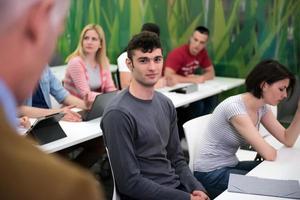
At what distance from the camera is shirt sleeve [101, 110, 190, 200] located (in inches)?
79.0

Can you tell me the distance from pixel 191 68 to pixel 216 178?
7.99 feet

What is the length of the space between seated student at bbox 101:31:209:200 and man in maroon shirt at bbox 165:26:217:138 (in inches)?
80.8

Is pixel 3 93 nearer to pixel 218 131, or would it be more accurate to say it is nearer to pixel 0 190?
pixel 0 190

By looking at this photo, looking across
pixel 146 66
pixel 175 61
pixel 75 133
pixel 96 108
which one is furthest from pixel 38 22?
pixel 175 61

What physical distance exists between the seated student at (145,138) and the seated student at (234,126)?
0.77 feet

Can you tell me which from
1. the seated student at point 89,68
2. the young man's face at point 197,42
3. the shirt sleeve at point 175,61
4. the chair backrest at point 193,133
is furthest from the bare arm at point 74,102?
the young man's face at point 197,42

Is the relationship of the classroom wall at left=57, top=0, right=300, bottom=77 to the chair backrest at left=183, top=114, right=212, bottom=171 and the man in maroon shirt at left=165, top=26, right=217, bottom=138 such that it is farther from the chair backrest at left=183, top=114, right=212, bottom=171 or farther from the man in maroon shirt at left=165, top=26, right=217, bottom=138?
the chair backrest at left=183, top=114, right=212, bottom=171

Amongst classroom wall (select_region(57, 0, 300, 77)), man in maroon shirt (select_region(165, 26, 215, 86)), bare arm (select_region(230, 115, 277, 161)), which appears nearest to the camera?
bare arm (select_region(230, 115, 277, 161))

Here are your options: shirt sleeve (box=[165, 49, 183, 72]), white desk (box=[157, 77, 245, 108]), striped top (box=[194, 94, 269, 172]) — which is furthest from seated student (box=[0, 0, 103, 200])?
shirt sleeve (box=[165, 49, 183, 72])

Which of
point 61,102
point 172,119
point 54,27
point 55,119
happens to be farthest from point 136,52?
point 54,27

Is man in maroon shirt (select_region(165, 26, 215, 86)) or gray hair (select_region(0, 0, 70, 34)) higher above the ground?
gray hair (select_region(0, 0, 70, 34))

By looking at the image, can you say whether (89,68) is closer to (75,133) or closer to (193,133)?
(75,133)

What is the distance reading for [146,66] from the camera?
2.35 meters

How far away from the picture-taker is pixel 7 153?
404 millimetres
